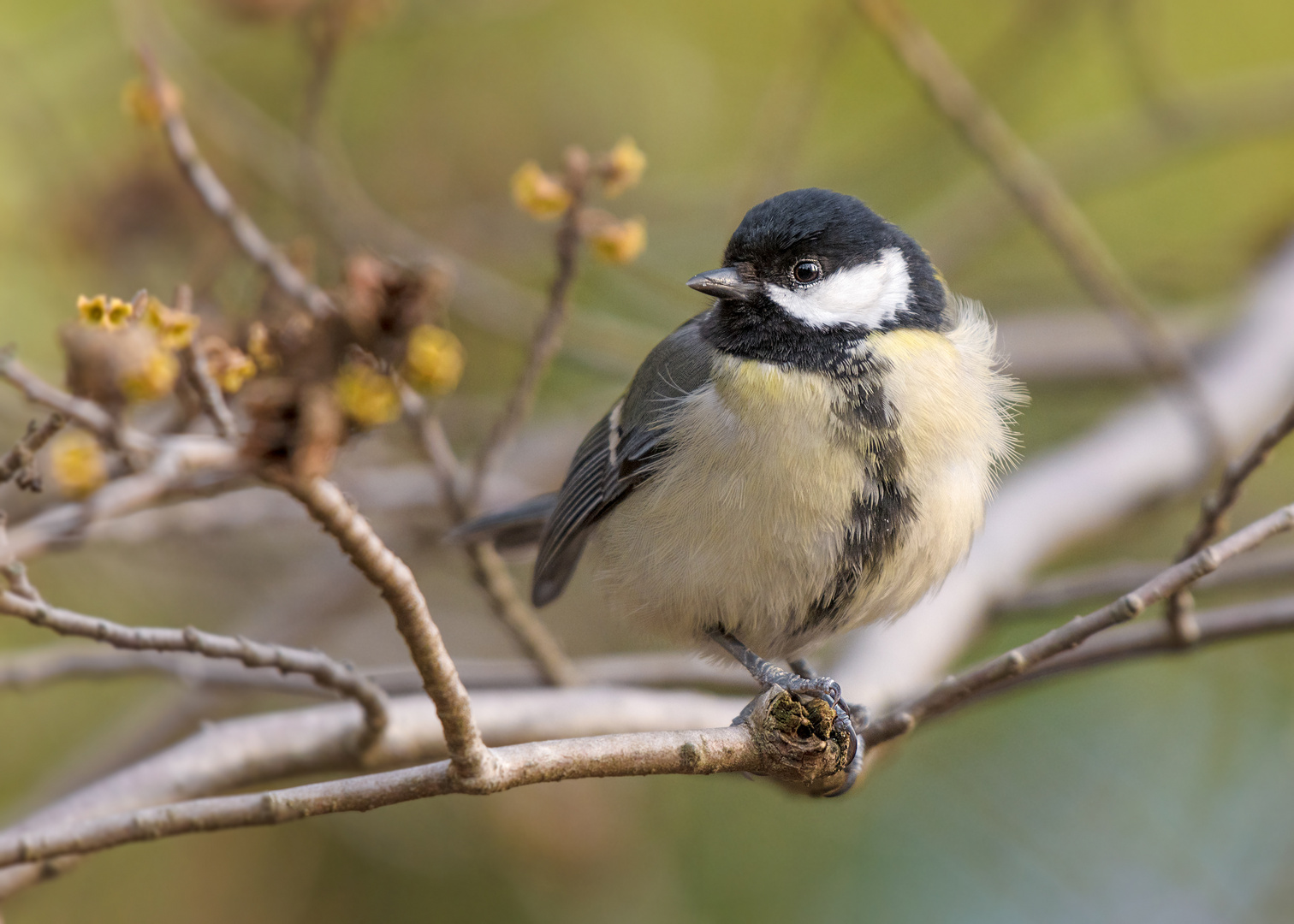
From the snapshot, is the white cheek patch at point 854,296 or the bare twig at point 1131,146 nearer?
the white cheek patch at point 854,296

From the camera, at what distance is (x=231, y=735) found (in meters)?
2.20

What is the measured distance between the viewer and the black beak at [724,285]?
244 centimetres

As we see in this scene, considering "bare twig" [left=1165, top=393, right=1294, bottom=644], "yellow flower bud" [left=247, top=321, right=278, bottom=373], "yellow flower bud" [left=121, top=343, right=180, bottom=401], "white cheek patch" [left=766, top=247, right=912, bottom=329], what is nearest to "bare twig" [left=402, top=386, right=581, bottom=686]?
"white cheek patch" [left=766, top=247, right=912, bottom=329]

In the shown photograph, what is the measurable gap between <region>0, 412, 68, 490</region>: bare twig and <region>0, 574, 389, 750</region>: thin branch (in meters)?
0.12

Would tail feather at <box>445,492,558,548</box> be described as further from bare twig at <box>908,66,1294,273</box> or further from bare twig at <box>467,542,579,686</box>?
bare twig at <box>908,66,1294,273</box>

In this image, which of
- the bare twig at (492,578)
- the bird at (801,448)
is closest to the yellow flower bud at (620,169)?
the bird at (801,448)

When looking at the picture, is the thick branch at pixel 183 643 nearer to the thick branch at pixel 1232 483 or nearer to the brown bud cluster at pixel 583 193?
the brown bud cluster at pixel 583 193

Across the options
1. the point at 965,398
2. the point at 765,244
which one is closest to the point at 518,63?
the point at 765,244

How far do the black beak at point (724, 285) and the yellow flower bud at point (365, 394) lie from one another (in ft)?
5.07

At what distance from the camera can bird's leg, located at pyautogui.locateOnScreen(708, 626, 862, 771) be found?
186 centimetres

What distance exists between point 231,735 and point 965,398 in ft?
5.25

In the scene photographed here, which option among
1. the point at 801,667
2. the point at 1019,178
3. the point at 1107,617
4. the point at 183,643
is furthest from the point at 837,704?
the point at 1019,178

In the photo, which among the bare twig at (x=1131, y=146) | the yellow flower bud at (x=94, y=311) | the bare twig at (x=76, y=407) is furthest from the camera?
the bare twig at (x=1131, y=146)

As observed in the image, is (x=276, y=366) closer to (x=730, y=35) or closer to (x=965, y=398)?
(x=965, y=398)
